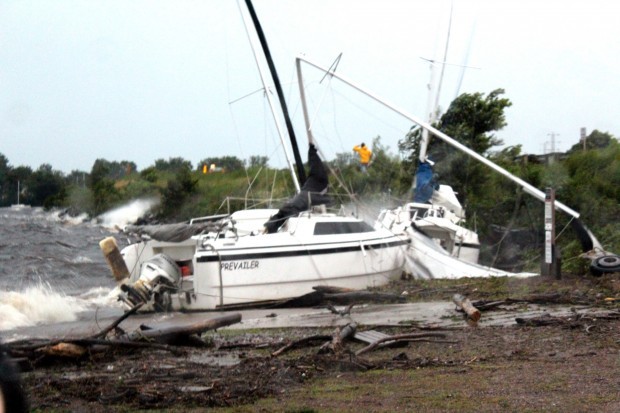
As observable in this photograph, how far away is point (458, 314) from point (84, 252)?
28909 mm

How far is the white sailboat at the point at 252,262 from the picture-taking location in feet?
61.6

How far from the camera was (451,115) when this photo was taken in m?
36.1

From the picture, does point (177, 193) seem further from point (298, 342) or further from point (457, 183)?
point (298, 342)

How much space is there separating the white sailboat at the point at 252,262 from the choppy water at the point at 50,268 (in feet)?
7.57

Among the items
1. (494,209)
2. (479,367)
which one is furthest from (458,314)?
(494,209)

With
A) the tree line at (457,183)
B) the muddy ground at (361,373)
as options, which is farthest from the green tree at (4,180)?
the muddy ground at (361,373)

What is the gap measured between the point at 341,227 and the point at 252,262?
2.81m

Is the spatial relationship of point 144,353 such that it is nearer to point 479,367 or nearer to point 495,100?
point 479,367

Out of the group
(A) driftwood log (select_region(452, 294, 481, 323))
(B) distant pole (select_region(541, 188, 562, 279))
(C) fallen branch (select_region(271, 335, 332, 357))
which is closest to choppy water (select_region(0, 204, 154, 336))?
(C) fallen branch (select_region(271, 335, 332, 357))

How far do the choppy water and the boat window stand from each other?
223 inches

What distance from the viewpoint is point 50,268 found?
32.8 metres

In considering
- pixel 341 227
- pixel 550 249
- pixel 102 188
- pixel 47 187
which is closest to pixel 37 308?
pixel 341 227

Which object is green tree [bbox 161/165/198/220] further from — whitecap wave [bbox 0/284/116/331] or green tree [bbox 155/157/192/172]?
whitecap wave [bbox 0/284/116/331]

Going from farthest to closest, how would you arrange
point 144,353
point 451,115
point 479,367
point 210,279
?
point 451,115 → point 210,279 → point 144,353 → point 479,367
